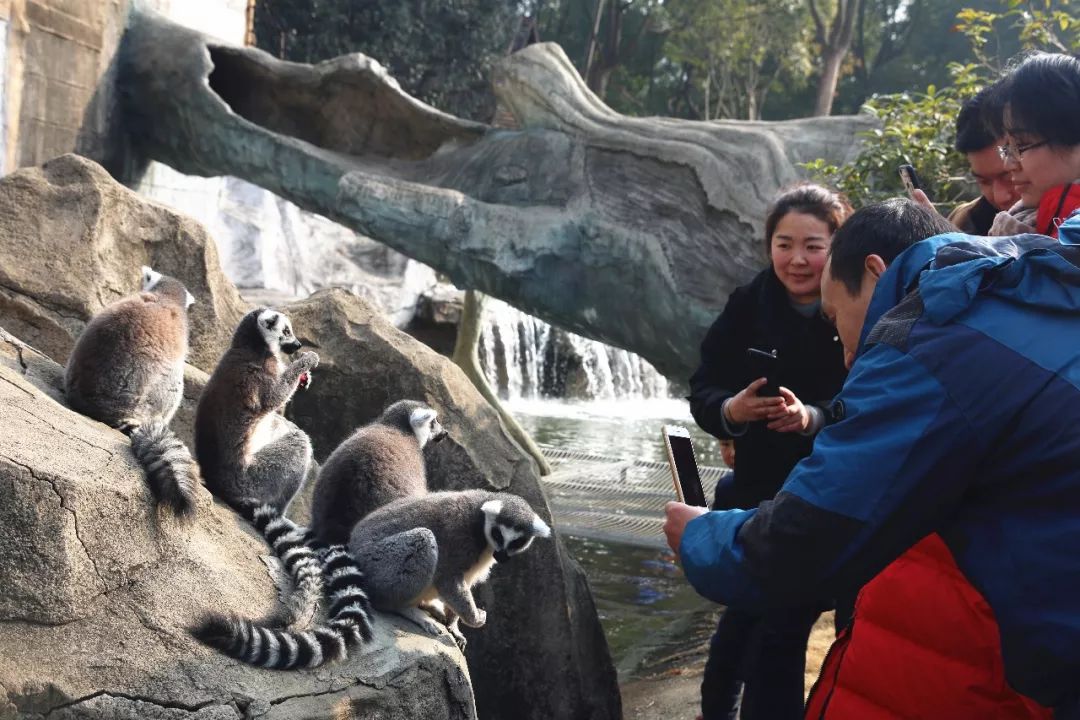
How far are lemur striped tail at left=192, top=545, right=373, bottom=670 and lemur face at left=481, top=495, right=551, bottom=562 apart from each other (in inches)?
17.8

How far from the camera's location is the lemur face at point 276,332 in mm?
3482

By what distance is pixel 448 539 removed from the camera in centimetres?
304

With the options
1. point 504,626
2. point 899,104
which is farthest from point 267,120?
point 504,626

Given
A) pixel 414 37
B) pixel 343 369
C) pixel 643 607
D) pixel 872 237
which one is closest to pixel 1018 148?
pixel 872 237

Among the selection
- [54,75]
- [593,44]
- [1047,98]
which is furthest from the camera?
[593,44]

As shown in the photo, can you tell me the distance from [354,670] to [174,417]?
1555mm

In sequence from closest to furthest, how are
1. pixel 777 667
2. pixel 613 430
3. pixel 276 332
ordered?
pixel 777 667 → pixel 276 332 → pixel 613 430

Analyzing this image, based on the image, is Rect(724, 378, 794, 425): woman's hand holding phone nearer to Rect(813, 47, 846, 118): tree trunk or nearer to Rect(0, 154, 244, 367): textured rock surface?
Rect(0, 154, 244, 367): textured rock surface

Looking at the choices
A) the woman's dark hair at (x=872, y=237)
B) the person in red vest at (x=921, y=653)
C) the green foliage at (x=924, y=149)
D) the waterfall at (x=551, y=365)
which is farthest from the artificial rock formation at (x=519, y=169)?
the waterfall at (x=551, y=365)

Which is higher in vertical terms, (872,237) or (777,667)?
(872,237)

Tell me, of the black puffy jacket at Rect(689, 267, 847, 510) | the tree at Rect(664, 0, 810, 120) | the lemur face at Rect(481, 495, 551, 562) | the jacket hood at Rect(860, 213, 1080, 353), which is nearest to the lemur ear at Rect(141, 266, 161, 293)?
the lemur face at Rect(481, 495, 551, 562)

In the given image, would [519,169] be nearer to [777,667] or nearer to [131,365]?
[131,365]

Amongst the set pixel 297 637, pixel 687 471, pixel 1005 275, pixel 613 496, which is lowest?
pixel 613 496

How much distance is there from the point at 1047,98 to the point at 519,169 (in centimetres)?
516
